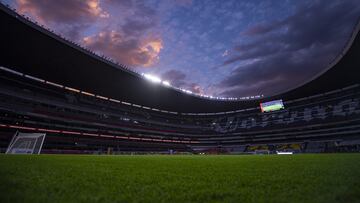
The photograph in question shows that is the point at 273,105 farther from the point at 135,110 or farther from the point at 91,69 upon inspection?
the point at 91,69

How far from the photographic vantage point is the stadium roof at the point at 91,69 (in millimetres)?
32969

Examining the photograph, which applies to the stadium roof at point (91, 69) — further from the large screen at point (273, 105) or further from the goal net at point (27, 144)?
the goal net at point (27, 144)

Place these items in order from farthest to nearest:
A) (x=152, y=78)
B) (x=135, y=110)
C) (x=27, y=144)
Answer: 1. (x=135, y=110)
2. (x=152, y=78)
3. (x=27, y=144)

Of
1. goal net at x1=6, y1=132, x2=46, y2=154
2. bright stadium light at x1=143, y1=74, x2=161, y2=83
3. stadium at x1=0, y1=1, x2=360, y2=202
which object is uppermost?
bright stadium light at x1=143, y1=74, x2=161, y2=83

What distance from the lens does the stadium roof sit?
33.0 metres

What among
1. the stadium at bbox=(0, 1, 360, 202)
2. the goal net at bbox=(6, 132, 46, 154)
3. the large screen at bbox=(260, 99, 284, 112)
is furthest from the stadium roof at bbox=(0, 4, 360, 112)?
the goal net at bbox=(6, 132, 46, 154)

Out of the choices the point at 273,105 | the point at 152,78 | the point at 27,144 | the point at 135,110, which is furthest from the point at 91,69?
the point at 273,105

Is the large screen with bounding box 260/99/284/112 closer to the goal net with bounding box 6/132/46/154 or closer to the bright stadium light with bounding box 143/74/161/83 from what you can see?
the bright stadium light with bounding box 143/74/161/83

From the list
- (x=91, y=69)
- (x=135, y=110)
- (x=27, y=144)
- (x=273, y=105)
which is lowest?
(x=27, y=144)

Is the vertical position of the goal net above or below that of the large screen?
below

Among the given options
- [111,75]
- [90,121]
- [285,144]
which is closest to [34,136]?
[111,75]

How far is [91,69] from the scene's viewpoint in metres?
45.0

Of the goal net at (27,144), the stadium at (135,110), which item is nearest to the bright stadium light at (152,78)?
the stadium at (135,110)

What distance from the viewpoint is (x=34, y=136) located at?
70.2 ft
